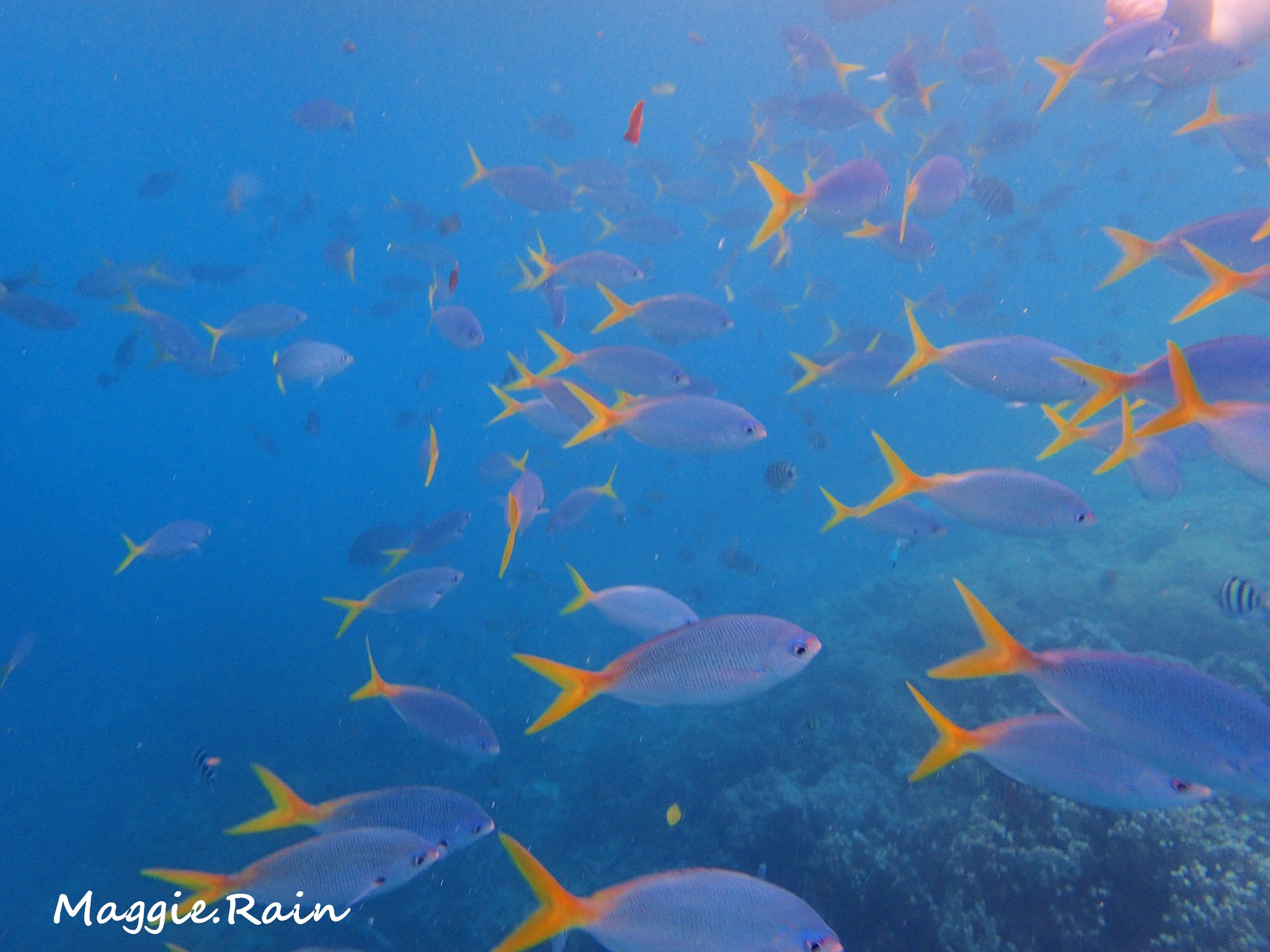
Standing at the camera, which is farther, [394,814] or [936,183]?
[936,183]

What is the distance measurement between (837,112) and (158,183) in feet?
37.8

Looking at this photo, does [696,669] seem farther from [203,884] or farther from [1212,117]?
[1212,117]

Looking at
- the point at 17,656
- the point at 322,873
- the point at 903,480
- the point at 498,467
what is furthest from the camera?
the point at 498,467

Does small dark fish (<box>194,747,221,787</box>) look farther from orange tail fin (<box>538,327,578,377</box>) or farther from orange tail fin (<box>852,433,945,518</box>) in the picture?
orange tail fin (<box>852,433,945,518</box>)

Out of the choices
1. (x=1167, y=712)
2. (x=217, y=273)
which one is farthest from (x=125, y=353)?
(x=1167, y=712)

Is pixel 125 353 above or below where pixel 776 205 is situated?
below

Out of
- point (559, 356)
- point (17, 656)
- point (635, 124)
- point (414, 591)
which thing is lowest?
point (17, 656)

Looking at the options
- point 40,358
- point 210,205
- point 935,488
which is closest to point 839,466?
point 935,488

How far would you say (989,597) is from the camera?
931cm

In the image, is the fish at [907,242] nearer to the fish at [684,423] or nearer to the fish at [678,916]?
the fish at [684,423]

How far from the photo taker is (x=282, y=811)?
8.96 feet

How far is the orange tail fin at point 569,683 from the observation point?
7.21 feet

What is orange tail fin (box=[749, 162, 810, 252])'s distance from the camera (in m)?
4.11

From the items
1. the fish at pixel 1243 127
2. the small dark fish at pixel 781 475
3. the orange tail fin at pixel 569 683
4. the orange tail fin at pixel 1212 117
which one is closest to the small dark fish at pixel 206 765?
the orange tail fin at pixel 569 683
